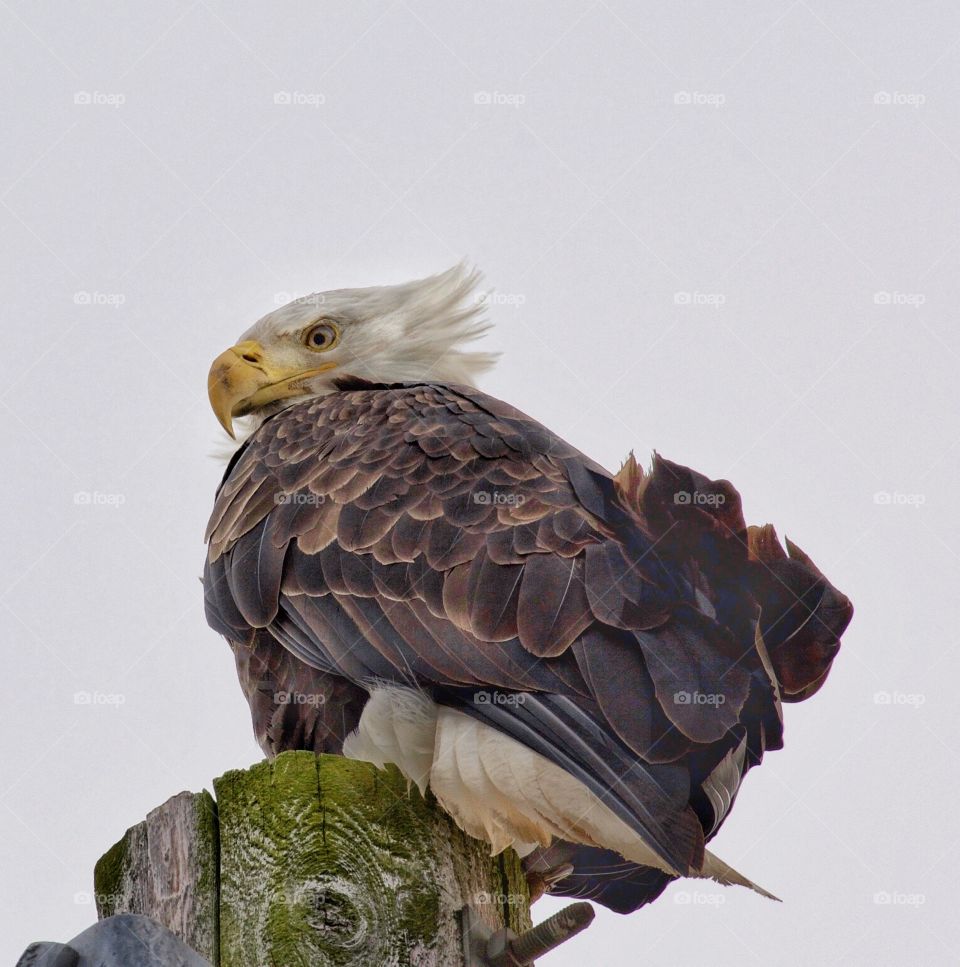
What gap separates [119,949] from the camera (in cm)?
258

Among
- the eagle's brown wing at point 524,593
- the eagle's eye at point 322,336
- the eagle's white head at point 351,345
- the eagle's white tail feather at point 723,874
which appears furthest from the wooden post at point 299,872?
the eagle's eye at point 322,336

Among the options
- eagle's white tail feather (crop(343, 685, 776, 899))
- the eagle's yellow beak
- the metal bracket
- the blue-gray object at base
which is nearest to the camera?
the blue-gray object at base

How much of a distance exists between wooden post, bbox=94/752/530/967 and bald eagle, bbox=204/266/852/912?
0.41 meters

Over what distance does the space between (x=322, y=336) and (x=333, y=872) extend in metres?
3.84

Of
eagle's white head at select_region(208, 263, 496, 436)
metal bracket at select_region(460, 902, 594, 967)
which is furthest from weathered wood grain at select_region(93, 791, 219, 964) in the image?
eagle's white head at select_region(208, 263, 496, 436)

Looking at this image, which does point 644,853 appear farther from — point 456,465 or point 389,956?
point 456,465

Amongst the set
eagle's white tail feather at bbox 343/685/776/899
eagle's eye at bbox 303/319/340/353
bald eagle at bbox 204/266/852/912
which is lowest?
eagle's white tail feather at bbox 343/685/776/899

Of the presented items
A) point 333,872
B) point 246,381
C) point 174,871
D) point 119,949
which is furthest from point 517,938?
A: point 246,381

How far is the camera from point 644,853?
154 inches

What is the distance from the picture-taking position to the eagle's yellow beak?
619 cm

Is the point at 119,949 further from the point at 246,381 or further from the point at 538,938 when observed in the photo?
the point at 246,381

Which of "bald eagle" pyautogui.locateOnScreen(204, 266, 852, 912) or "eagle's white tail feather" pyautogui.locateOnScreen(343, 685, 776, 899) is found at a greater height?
"bald eagle" pyautogui.locateOnScreen(204, 266, 852, 912)

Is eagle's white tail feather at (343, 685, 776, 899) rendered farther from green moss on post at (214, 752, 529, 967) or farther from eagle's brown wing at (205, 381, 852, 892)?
green moss on post at (214, 752, 529, 967)

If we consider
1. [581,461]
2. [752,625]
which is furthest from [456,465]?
[752,625]
